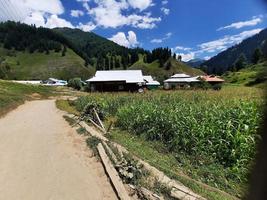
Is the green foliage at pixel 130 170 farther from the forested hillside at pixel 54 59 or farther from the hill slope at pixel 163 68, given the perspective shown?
the hill slope at pixel 163 68

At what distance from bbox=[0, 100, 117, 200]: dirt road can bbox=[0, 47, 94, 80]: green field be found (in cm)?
12600

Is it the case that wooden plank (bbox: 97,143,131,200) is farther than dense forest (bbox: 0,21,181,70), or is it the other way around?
dense forest (bbox: 0,21,181,70)

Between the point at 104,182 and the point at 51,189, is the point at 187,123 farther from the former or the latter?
the point at 51,189

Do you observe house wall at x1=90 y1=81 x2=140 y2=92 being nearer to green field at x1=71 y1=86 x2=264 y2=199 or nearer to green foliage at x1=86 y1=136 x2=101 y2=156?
green field at x1=71 y1=86 x2=264 y2=199

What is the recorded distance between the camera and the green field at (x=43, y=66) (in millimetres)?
140750

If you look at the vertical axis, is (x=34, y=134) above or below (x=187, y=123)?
below

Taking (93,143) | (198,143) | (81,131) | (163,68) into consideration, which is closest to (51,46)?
(163,68)

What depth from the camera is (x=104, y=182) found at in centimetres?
841

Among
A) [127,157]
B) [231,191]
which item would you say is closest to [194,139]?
[127,157]

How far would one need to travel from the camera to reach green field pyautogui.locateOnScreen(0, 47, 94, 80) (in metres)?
141

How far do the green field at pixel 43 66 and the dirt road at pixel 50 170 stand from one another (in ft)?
413

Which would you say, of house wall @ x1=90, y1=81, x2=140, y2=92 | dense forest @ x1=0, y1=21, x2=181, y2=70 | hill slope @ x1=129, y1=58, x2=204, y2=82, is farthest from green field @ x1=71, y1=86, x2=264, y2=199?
hill slope @ x1=129, y1=58, x2=204, y2=82

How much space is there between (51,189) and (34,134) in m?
7.58

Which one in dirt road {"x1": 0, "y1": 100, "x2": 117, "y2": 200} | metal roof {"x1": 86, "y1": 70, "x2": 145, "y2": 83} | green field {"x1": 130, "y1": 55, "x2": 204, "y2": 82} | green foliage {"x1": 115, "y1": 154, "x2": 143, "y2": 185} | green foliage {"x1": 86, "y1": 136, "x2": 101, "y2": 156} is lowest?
green field {"x1": 130, "y1": 55, "x2": 204, "y2": 82}
